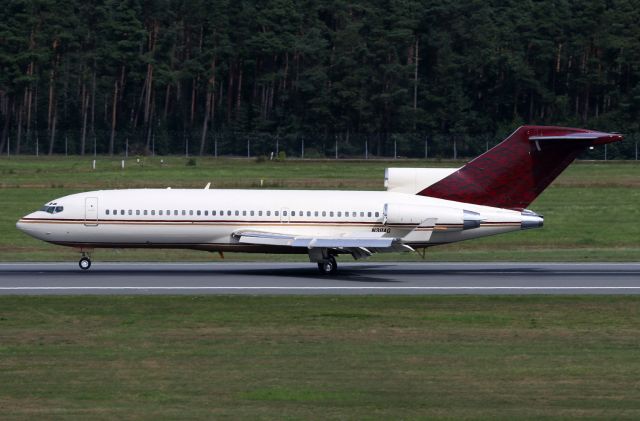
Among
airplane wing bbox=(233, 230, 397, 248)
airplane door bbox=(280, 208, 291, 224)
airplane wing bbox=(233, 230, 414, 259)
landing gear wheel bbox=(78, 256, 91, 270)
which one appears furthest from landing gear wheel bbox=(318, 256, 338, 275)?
landing gear wheel bbox=(78, 256, 91, 270)

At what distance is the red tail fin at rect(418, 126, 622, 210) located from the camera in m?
37.9

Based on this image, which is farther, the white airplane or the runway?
the white airplane

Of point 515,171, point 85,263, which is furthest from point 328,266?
point 85,263

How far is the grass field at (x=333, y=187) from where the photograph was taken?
150 feet

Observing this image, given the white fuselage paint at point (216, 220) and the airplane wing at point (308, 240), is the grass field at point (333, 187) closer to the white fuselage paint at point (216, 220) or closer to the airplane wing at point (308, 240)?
the white fuselage paint at point (216, 220)

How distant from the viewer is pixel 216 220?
37156 mm

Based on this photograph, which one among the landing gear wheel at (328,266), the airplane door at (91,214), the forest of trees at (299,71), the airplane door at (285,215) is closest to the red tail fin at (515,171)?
the landing gear wheel at (328,266)
